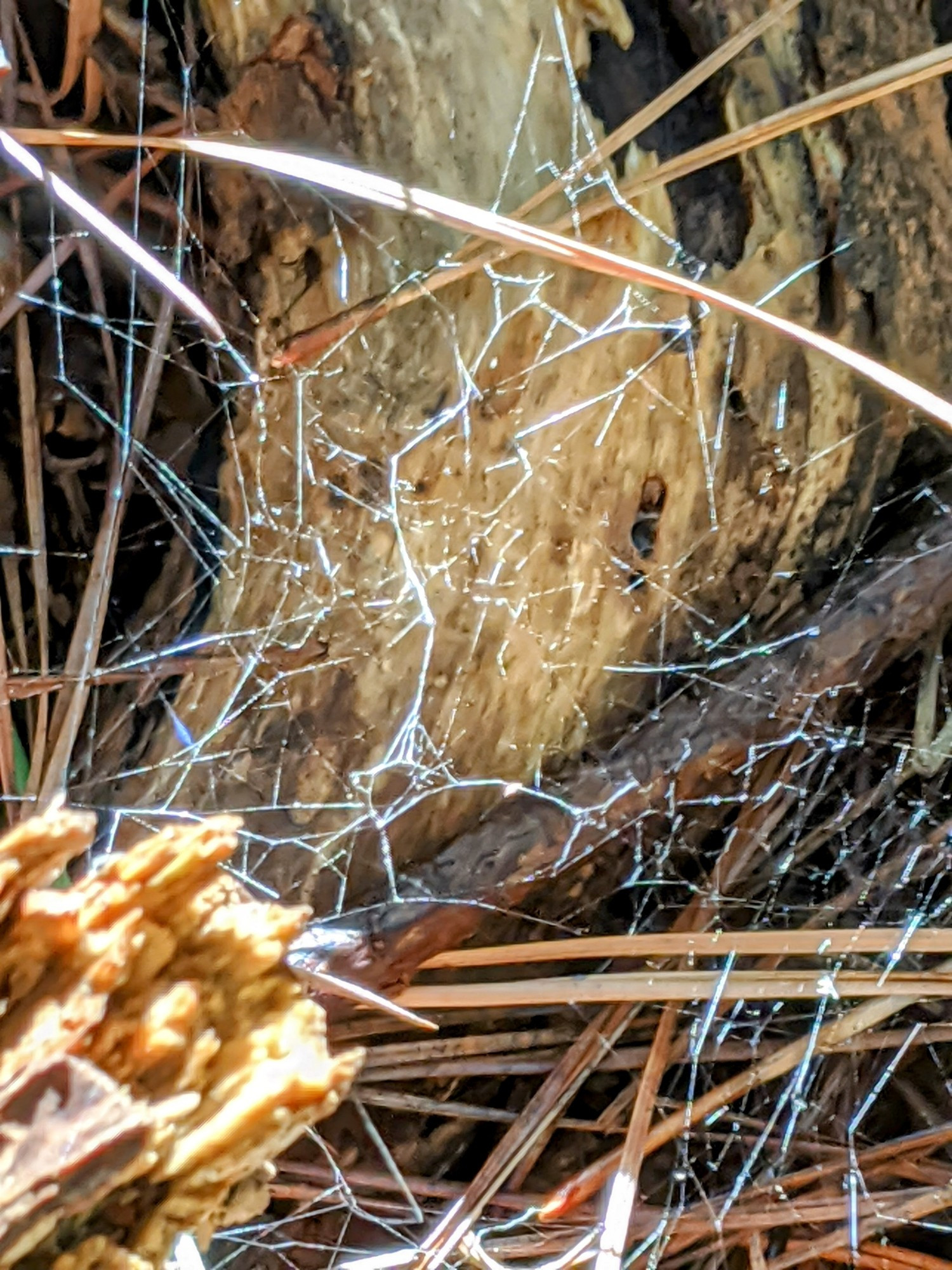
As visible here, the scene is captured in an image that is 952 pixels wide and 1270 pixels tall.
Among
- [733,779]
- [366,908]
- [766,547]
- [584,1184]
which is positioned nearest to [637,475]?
[766,547]

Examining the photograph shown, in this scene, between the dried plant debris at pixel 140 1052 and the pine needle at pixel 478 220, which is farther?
the pine needle at pixel 478 220

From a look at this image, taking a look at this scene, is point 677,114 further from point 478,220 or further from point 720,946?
point 720,946

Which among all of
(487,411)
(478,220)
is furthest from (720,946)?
(478,220)

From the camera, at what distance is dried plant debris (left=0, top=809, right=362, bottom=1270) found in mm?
359

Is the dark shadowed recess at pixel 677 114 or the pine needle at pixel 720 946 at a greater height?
the dark shadowed recess at pixel 677 114

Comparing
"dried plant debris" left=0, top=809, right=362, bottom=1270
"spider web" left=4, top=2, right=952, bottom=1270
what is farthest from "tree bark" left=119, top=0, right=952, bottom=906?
"dried plant debris" left=0, top=809, right=362, bottom=1270

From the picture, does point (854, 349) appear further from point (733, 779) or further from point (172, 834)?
point (172, 834)

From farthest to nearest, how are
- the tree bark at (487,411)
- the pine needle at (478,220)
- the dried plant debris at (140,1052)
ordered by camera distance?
1. the tree bark at (487,411)
2. the pine needle at (478,220)
3. the dried plant debris at (140,1052)

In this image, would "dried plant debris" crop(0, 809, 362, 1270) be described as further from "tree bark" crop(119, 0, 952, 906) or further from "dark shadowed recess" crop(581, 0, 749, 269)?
"dark shadowed recess" crop(581, 0, 749, 269)

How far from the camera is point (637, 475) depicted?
737 mm

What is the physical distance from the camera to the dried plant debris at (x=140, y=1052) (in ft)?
1.18

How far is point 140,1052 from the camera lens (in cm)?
38

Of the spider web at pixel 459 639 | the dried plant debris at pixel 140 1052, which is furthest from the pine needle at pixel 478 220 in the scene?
the dried plant debris at pixel 140 1052

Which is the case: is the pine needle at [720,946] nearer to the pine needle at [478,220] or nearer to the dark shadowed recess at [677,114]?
the pine needle at [478,220]
